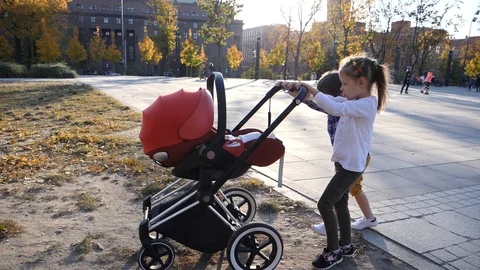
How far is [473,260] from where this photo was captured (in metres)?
3.02

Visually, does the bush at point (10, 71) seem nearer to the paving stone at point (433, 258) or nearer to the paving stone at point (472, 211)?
the paving stone at point (472, 211)

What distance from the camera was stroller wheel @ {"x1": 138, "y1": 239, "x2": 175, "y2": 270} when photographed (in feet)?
8.75

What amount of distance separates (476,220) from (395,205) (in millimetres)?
756

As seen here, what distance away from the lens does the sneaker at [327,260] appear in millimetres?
2846

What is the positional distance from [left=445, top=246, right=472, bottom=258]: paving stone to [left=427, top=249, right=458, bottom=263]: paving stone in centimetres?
5

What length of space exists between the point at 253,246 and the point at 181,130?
38.0 inches

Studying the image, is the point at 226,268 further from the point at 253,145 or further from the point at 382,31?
the point at 382,31

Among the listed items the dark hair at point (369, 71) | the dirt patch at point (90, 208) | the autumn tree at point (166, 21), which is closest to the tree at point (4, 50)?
the autumn tree at point (166, 21)

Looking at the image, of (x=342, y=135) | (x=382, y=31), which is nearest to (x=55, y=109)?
(x=342, y=135)

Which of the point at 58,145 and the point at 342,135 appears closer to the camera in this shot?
the point at 342,135

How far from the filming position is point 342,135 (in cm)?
284

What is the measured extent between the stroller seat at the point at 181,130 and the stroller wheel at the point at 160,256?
0.57 metres

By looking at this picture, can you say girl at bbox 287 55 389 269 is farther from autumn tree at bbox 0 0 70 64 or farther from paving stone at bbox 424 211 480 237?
autumn tree at bbox 0 0 70 64

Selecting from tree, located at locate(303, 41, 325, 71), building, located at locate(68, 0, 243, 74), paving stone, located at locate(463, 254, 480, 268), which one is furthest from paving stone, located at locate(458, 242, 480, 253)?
building, located at locate(68, 0, 243, 74)
